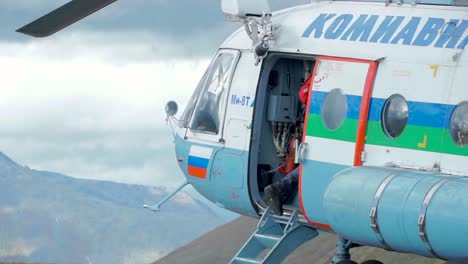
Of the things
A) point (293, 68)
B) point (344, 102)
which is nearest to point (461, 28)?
point (344, 102)

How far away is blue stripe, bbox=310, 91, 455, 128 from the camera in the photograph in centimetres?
1450

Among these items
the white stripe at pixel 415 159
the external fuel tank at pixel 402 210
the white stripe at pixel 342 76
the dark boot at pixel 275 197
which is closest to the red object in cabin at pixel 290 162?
the dark boot at pixel 275 197

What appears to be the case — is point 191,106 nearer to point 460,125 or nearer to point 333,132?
point 333,132

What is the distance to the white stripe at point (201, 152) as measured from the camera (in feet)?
57.5

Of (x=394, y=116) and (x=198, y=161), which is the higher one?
(x=394, y=116)

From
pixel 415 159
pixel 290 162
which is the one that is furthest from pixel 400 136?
pixel 290 162

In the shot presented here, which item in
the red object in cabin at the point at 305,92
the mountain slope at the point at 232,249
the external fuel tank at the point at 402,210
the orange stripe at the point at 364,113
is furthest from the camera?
the mountain slope at the point at 232,249

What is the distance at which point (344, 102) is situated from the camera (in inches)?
612

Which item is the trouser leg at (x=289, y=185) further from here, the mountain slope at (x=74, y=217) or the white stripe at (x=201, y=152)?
the mountain slope at (x=74, y=217)

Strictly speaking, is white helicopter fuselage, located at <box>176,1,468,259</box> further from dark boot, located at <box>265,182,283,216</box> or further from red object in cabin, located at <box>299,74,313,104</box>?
red object in cabin, located at <box>299,74,313,104</box>

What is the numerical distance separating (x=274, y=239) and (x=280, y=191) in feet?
1.97

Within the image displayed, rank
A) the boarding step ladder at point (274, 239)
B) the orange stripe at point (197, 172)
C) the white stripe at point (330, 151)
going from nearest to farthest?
the white stripe at point (330, 151), the boarding step ladder at point (274, 239), the orange stripe at point (197, 172)

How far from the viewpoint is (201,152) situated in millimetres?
17688

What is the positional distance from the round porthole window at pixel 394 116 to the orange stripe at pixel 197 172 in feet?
11.0
